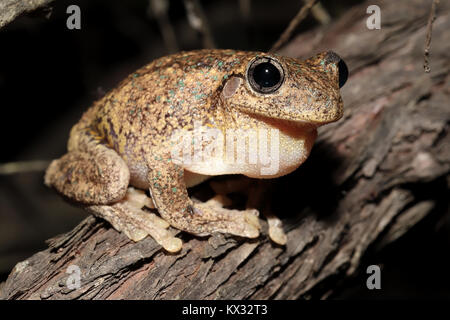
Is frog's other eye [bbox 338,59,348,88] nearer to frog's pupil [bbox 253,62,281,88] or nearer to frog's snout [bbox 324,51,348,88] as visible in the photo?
frog's snout [bbox 324,51,348,88]

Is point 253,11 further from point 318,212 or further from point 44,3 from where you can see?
point 44,3

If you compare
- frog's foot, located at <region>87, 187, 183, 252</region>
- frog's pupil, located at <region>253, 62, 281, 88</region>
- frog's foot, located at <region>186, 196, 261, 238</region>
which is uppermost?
frog's pupil, located at <region>253, 62, 281, 88</region>

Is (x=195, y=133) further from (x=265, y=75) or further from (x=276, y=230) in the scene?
(x=276, y=230)

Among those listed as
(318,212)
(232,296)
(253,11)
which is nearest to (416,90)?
(318,212)

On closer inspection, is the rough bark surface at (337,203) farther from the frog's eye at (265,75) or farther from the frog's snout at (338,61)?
the frog's eye at (265,75)

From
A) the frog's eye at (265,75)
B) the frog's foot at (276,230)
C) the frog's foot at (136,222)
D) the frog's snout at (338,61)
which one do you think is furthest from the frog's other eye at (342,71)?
the frog's foot at (136,222)

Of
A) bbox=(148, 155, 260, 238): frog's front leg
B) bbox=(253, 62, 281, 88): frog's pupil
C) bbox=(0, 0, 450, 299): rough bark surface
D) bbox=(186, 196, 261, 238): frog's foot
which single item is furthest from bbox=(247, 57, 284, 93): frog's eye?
bbox=(0, 0, 450, 299): rough bark surface
